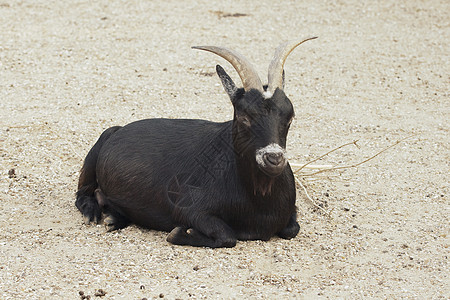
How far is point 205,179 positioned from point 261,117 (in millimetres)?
943

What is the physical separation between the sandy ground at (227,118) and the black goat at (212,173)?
187mm

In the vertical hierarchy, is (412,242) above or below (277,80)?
below

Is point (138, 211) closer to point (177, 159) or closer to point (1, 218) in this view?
point (177, 159)

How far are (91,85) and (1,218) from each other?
186 inches

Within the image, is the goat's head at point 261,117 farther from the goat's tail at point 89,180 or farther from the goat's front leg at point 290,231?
the goat's tail at point 89,180

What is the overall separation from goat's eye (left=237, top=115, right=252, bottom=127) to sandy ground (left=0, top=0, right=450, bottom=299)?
3.79ft

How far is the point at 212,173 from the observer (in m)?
6.30

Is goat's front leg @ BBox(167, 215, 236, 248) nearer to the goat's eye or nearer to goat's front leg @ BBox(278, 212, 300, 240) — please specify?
goat's front leg @ BBox(278, 212, 300, 240)

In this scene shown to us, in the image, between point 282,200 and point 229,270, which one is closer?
point 229,270

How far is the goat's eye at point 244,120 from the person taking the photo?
578cm

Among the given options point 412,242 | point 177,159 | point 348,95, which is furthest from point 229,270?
point 348,95

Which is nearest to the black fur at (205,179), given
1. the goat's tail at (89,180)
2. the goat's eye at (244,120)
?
the goat's eye at (244,120)

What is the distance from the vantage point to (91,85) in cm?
1127

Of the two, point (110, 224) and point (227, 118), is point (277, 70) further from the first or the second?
point (227, 118)
